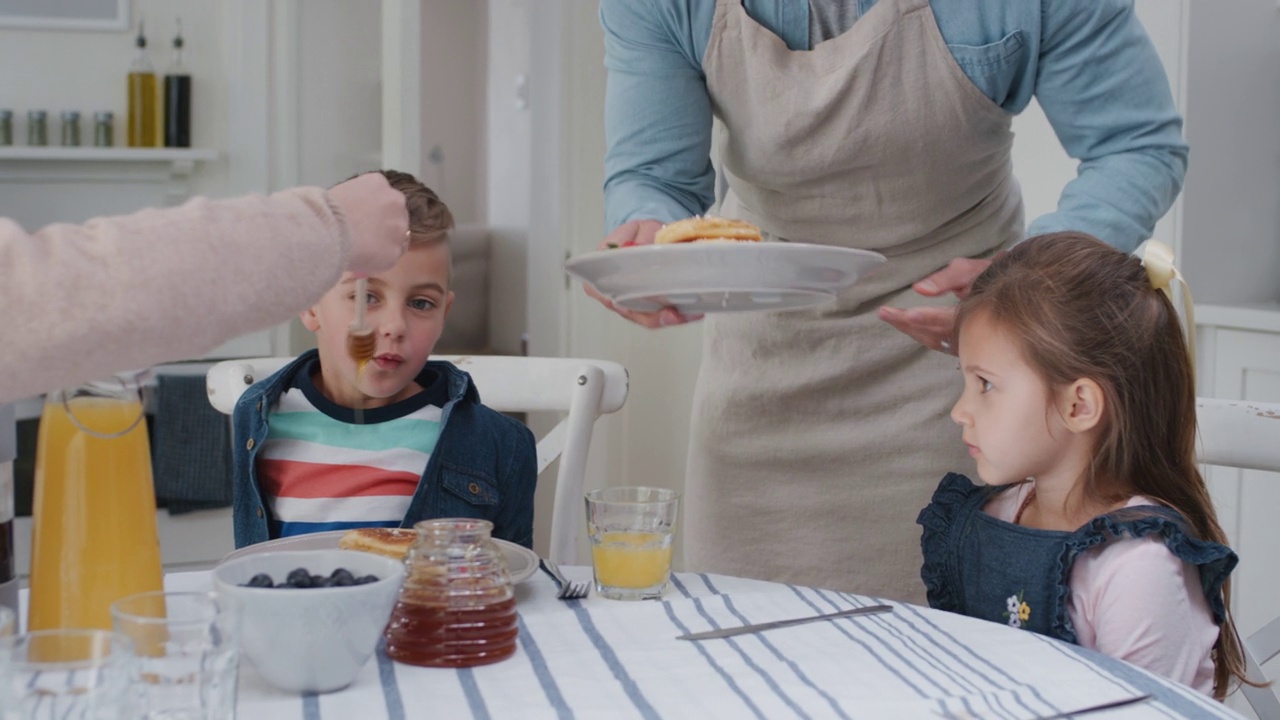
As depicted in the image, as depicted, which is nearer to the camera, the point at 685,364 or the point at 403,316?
the point at 403,316

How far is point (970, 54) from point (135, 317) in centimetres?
101

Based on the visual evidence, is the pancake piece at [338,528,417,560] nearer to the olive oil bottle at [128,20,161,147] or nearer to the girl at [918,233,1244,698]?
the girl at [918,233,1244,698]

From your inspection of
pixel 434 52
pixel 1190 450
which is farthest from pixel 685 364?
pixel 1190 450

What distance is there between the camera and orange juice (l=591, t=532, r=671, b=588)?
107cm

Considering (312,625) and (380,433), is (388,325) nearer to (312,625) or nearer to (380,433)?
(380,433)

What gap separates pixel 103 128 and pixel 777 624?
3027 mm

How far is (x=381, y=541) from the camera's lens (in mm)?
1053

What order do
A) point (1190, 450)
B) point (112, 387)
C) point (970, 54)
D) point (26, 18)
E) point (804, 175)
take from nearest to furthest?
1. point (112, 387)
2. point (1190, 450)
3. point (970, 54)
4. point (804, 175)
5. point (26, 18)

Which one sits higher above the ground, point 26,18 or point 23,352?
point 26,18

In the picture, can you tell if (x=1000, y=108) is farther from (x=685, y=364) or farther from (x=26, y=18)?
(x=26, y=18)

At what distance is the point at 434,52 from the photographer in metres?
3.67

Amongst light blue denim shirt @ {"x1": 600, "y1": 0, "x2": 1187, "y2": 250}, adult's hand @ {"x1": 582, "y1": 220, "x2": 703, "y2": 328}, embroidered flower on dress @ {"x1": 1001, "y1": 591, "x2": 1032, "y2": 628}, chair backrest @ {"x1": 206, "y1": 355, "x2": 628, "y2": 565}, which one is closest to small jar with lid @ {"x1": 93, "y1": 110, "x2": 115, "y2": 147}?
chair backrest @ {"x1": 206, "y1": 355, "x2": 628, "y2": 565}

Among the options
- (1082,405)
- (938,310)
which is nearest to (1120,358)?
(1082,405)

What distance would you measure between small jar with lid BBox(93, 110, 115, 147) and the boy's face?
7.48 feet
